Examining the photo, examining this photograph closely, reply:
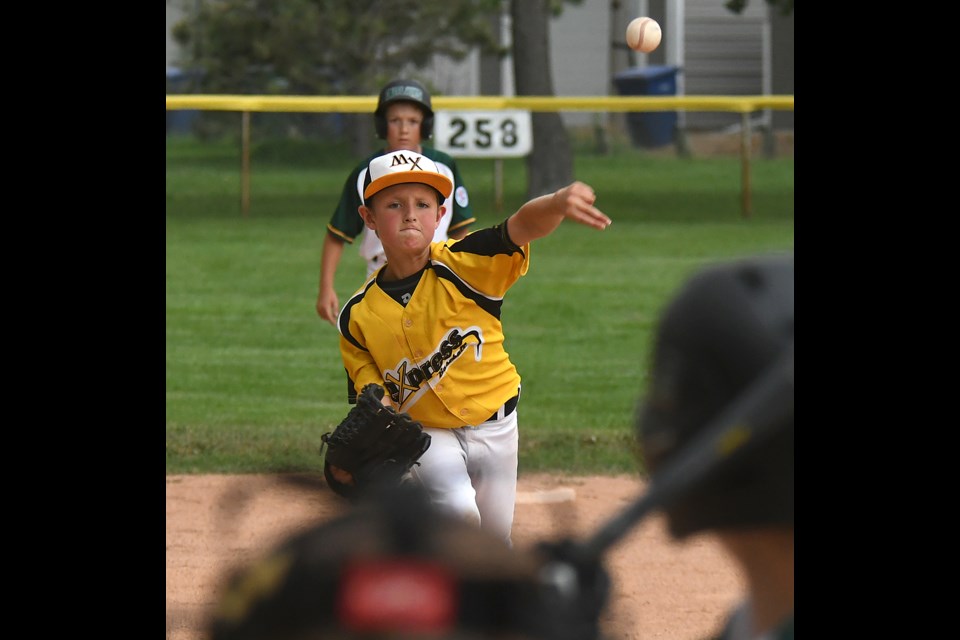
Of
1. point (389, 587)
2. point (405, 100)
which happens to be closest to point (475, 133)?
point (405, 100)

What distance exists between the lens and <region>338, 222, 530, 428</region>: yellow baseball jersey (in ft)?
15.1

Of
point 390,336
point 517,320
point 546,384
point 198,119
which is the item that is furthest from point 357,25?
point 390,336

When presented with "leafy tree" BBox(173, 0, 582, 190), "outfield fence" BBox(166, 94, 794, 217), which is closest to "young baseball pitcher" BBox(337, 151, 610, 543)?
"outfield fence" BBox(166, 94, 794, 217)

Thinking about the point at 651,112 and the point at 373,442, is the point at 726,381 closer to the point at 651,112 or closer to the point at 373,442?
the point at 373,442

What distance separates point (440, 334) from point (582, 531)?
809 mm

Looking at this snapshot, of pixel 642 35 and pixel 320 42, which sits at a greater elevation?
pixel 320 42

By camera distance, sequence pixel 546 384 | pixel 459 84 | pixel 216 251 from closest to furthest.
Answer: pixel 546 384 < pixel 216 251 < pixel 459 84

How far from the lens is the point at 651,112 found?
25625 millimetres

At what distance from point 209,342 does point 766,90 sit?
20840 millimetres

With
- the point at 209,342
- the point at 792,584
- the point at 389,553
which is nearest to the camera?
the point at 389,553

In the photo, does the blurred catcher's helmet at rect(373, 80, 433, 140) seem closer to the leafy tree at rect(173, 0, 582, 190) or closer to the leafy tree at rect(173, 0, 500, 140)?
the leafy tree at rect(173, 0, 582, 190)
